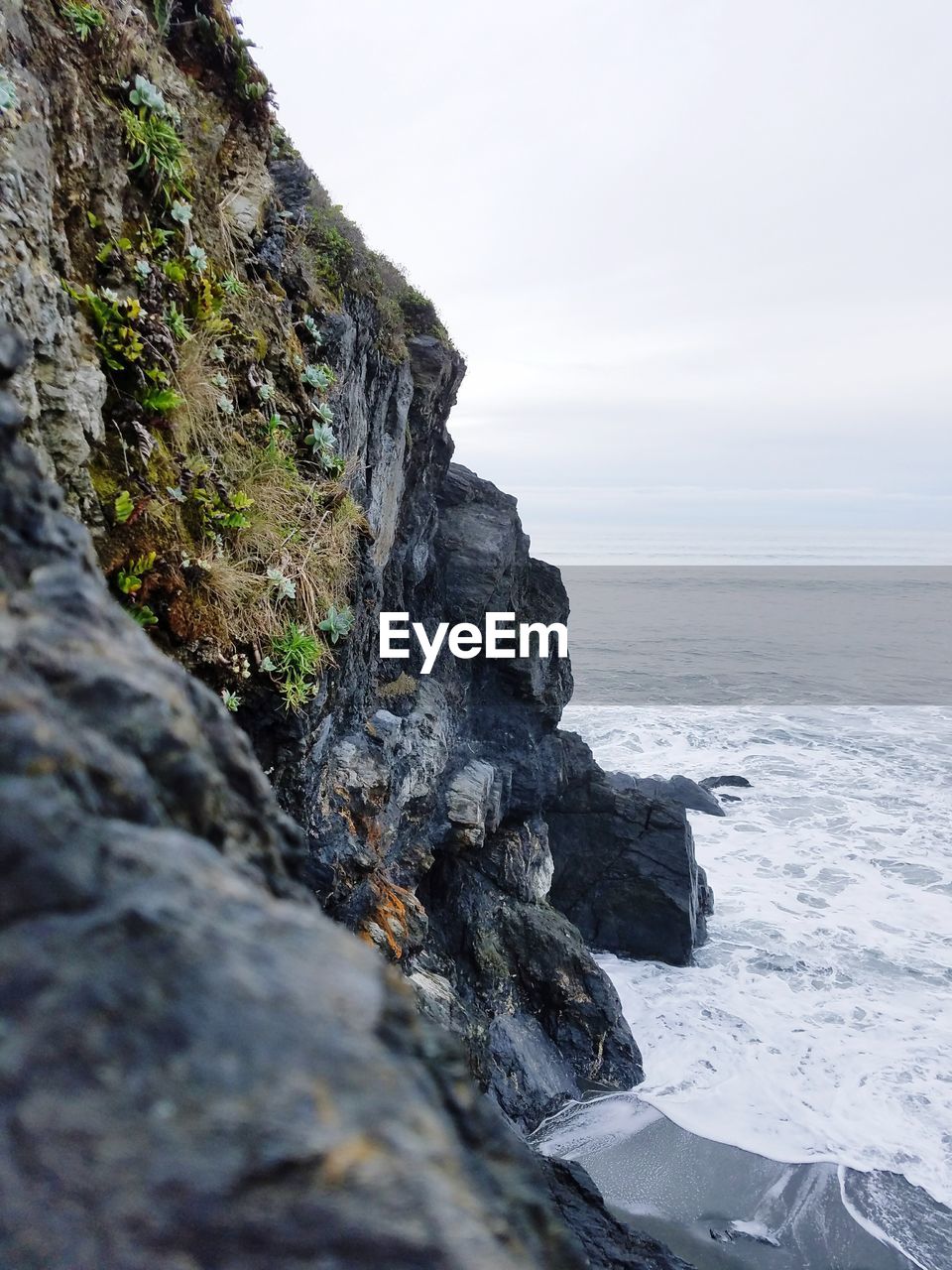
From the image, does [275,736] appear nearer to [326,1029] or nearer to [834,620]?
[326,1029]

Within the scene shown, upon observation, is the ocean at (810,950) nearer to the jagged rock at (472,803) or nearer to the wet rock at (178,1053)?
the jagged rock at (472,803)

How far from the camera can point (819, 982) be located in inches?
560

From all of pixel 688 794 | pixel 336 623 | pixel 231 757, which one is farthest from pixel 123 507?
pixel 688 794

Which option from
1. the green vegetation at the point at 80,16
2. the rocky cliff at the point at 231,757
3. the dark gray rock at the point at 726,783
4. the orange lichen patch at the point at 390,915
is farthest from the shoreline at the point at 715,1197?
the dark gray rock at the point at 726,783

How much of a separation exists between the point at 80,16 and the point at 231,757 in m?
5.22

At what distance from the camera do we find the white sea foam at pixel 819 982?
10.6m

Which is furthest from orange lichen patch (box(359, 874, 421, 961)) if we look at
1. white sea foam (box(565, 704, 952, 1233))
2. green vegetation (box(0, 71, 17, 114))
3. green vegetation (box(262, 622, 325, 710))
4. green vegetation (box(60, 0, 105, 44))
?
green vegetation (box(60, 0, 105, 44))

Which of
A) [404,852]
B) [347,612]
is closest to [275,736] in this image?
[347,612]

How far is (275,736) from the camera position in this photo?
18.1ft

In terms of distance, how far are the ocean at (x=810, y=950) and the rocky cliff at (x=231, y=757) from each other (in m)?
1.76

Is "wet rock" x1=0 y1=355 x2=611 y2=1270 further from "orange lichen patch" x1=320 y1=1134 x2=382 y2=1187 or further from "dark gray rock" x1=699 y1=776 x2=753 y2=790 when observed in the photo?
"dark gray rock" x1=699 y1=776 x2=753 y2=790

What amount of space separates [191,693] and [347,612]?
4191 mm

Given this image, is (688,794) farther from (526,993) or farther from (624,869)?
(526,993)

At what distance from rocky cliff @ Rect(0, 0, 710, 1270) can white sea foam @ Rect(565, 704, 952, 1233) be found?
1803 millimetres
